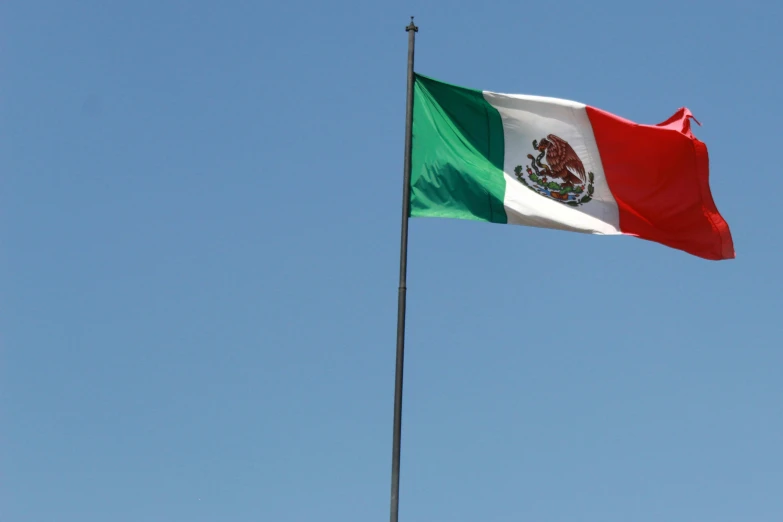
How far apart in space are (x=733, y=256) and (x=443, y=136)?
6810 millimetres

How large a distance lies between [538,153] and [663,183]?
9.49 ft

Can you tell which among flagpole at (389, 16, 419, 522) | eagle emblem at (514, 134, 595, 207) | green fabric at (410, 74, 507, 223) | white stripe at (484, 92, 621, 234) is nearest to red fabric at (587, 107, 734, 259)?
white stripe at (484, 92, 621, 234)

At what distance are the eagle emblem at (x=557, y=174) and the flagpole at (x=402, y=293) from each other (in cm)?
314

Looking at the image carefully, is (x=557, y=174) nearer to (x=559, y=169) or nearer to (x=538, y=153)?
(x=559, y=169)

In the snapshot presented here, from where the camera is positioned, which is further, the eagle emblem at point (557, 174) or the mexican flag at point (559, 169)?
the eagle emblem at point (557, 174)

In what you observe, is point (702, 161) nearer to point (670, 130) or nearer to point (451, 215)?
point (670, 130)

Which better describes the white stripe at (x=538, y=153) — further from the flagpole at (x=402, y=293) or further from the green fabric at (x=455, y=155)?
the flagpole at (x=402, y=293)

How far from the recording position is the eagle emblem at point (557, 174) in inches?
951

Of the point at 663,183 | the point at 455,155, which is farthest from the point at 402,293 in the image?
the point at 663,183

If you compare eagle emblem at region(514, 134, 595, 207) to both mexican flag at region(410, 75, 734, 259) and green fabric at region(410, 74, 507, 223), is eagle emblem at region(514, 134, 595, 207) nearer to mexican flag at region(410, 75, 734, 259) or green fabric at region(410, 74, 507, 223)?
mexican flag at region(410, 75, 734, 259)

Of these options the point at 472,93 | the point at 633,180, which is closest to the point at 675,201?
the point at 633,180

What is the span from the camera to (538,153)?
966 inches

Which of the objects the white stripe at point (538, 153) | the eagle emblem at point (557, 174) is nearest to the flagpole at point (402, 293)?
the white stripe at point (538, 153)

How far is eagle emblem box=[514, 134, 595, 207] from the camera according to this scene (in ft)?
79.3
